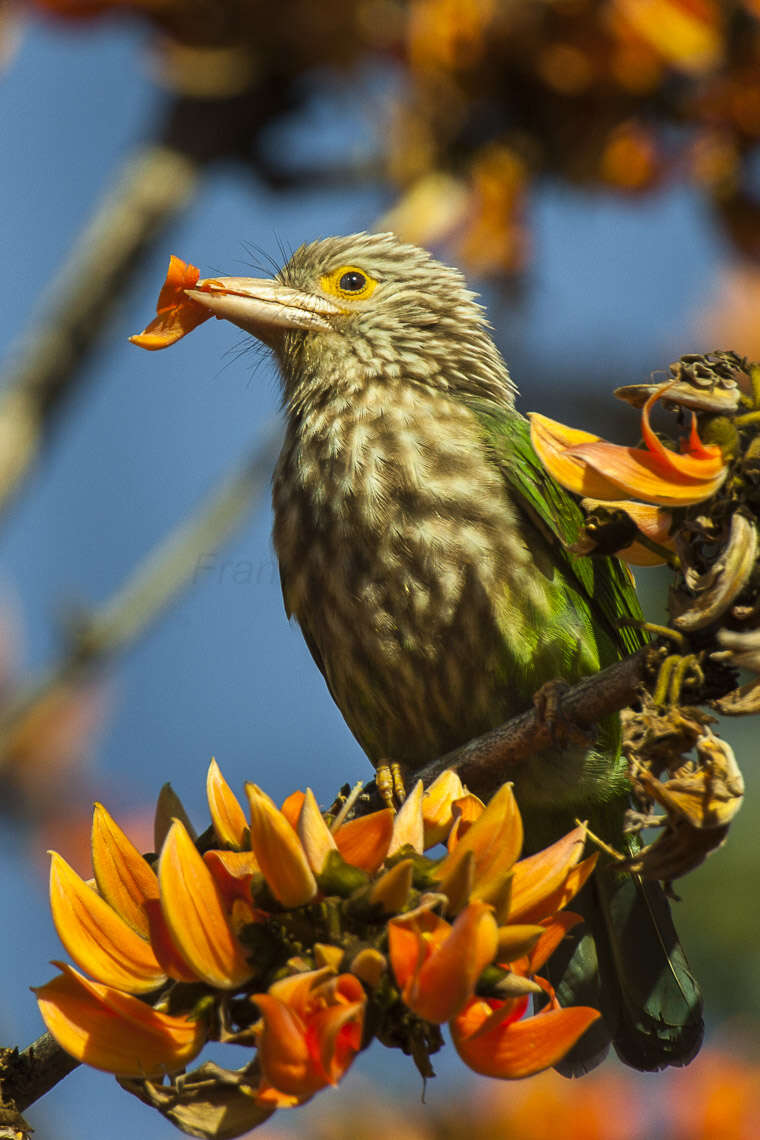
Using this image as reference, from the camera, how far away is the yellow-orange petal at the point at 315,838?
169cm

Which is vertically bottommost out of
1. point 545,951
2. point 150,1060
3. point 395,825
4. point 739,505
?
point 545,951

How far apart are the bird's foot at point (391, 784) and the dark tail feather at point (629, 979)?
0.61 m

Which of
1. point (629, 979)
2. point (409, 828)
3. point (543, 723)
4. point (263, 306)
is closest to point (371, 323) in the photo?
point (263, 306)

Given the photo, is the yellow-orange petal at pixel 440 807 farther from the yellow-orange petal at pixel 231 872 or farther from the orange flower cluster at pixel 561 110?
the orange flower cluster at pixel 561 110

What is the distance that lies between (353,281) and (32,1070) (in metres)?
2.88

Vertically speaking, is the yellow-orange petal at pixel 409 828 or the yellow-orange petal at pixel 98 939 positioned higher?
the yellow-orange petal at pixel 98 939

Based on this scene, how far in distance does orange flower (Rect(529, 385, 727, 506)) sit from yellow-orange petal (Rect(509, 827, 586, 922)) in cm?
48

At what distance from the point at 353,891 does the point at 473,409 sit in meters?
2.31

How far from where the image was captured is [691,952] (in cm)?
463

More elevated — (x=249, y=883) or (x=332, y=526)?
(x=332, y=526)

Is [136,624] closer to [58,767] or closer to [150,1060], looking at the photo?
[58,767]

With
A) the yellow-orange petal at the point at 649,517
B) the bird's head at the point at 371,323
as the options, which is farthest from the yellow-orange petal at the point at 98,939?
the bird's head at the point at 371,323

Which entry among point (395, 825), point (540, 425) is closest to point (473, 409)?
point (540, 425)

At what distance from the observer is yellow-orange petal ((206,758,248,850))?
1.84 m
